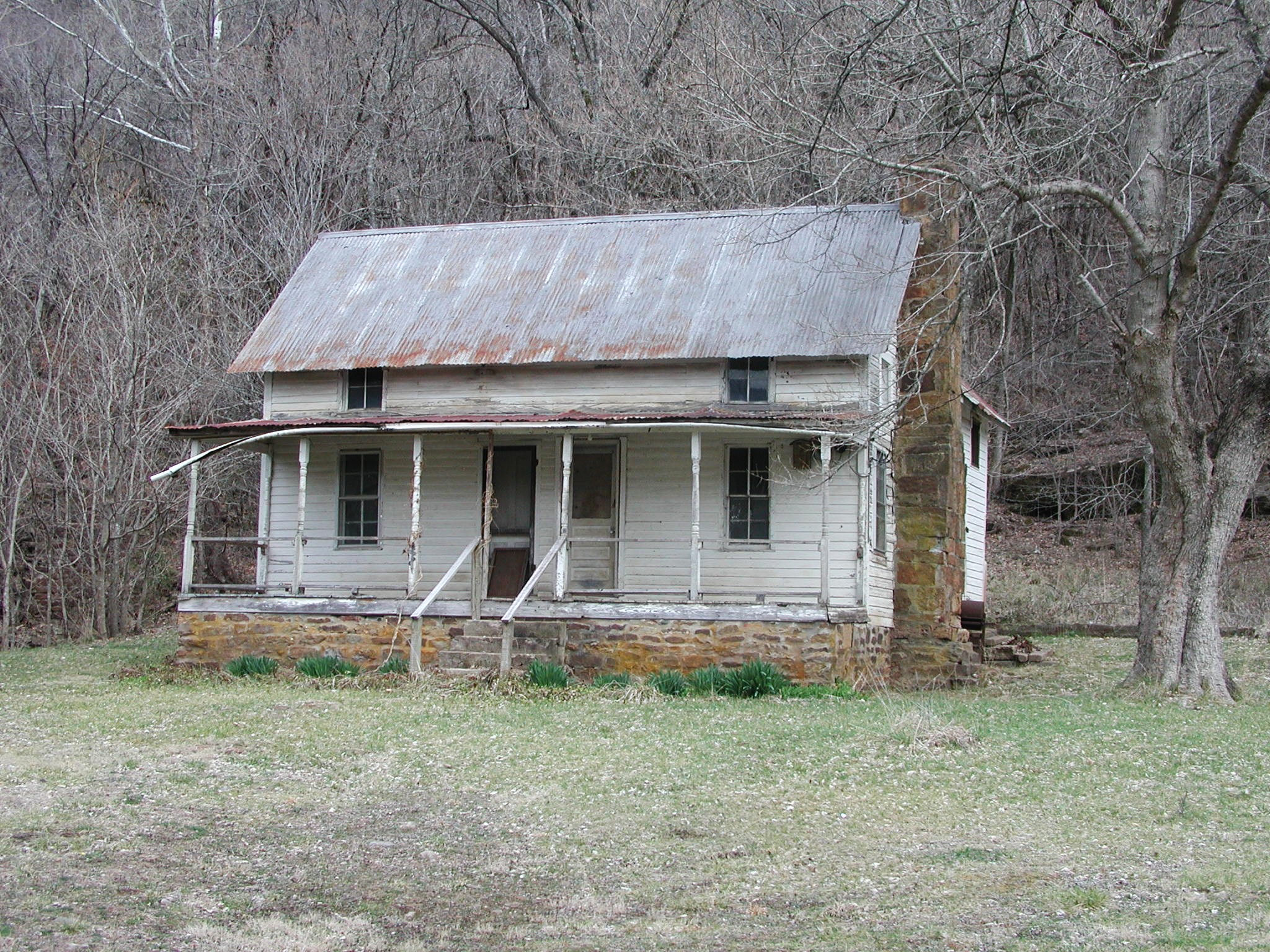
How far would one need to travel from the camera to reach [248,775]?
11.2 metres

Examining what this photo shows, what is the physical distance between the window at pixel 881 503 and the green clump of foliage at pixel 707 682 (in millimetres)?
3675

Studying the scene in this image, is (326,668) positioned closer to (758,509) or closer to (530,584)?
(530,584)

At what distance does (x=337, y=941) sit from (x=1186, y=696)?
12185 millimetres

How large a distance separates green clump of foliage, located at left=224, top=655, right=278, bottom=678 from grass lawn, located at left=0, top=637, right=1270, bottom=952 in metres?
2.49

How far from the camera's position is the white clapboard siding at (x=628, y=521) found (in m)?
18.4

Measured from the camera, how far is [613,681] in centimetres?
1681

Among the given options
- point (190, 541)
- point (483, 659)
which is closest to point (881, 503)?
point (483, 659)

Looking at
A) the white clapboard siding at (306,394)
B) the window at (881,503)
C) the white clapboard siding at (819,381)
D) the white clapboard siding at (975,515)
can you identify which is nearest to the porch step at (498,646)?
the white clapboard siding at (819,381)

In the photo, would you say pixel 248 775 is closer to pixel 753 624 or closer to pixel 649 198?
pixel 753 624

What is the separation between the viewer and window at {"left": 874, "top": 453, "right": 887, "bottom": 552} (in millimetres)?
19219

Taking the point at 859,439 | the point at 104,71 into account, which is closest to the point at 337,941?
the point at 859,439

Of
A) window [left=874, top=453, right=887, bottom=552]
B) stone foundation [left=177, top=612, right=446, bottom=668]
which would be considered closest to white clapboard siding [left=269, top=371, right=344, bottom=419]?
stone foundation [left=177, top=612, right=446, bottom=668]

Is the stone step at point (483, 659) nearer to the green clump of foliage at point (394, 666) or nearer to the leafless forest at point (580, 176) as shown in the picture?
the green clump of foliage at point (394, 666)

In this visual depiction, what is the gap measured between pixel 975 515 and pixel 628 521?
6.68 metres
